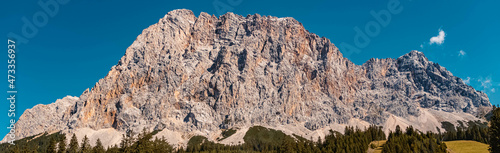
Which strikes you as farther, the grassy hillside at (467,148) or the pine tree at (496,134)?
the grassy hillside at (467,148)

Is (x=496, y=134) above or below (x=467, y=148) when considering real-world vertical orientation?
above

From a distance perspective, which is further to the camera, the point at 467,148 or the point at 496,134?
the point at 467,148

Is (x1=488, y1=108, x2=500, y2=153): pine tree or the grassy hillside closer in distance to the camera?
(x1=488, y1=108, x2=500, y2=153): pine tree

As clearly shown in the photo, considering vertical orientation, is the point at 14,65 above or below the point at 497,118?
above

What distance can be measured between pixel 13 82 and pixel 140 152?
52.5 metres

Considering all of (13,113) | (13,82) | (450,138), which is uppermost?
Result: (13,82)

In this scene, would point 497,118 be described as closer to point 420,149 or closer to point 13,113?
point 420,149

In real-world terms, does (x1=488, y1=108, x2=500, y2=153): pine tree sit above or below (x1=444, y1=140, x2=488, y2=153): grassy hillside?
above

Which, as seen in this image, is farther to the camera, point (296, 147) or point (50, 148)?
point (296, 147)

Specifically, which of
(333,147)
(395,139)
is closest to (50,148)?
(333,147)

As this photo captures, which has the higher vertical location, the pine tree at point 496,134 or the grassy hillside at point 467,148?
the pine tree at point 496,134

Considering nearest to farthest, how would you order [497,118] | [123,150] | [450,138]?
[497,118], [123,150], [450,138]

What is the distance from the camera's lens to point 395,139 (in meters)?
131

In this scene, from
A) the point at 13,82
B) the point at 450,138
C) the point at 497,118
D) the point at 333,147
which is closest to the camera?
the point at 13,82
